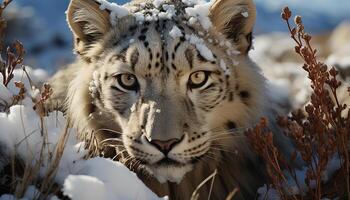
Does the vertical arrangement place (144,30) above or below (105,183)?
above

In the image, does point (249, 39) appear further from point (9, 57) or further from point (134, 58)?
point (9, 57)

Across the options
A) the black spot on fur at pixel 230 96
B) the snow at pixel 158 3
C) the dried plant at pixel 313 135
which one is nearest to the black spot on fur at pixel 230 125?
the black spot on fur at pixel 230 96

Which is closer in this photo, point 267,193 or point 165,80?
point 165,80

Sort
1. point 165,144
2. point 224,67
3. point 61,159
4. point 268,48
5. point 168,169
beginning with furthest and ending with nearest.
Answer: point 268,48 → point 224,67 → point 168,169 → point 165,144 → point 61,159

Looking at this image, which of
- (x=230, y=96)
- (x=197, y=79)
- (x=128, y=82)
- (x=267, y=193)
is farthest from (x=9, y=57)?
(x=267, y=193)

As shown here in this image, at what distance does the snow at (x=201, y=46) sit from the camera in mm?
4656

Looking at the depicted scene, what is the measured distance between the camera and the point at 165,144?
164 inches

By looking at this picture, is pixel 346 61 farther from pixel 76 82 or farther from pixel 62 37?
pixel 62 37

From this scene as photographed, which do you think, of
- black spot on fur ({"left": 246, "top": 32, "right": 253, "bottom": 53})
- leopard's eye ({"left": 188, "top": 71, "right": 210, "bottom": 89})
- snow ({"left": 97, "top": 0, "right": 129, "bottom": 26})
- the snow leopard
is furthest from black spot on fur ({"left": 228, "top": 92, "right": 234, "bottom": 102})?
snow ({"left": 97, "top": 0, "right": 129, "bottom": 26})

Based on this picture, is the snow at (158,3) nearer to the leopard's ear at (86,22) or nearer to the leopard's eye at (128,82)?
the leopard's ear at (86,22)

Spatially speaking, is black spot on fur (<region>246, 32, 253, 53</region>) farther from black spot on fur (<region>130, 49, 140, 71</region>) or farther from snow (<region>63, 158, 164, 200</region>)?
snow (<region>63, 158, 164, 200</region>)

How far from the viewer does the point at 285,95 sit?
951 centimetres

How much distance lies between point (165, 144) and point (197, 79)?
0.69 meters

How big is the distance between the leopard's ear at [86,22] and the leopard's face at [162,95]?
0.82 feet
